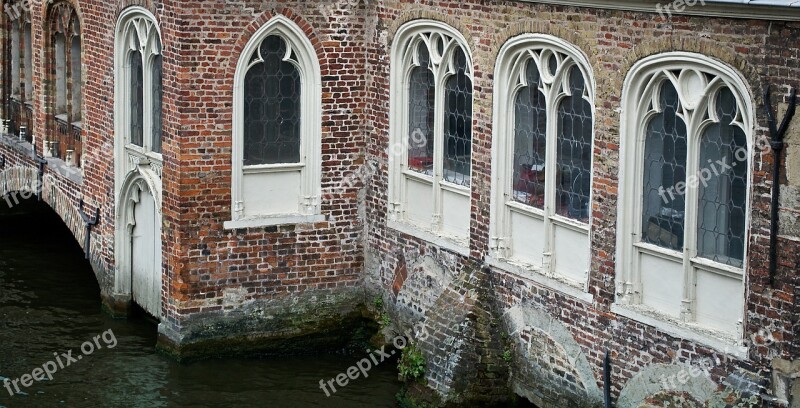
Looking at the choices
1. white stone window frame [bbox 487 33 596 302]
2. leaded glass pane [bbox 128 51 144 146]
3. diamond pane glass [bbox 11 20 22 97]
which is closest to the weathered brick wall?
white stone window frame [bbox 487 33 596 302]

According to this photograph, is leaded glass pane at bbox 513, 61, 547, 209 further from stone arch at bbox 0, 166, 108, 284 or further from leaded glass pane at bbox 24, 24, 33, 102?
leaded glass pane at bbox 24, 24, 33, 102

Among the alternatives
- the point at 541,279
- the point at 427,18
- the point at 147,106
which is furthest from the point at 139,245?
the point at 541,279

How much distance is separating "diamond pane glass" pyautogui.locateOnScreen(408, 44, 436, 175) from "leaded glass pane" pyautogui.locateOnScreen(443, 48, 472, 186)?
1.00 ft

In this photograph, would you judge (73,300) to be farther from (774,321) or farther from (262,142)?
(774,321)

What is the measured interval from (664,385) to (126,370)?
6.48m

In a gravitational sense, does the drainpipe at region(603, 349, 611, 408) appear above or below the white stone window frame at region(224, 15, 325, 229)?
below

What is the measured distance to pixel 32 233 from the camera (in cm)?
2375

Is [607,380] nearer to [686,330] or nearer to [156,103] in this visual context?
[686,330]

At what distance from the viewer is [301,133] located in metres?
17.2

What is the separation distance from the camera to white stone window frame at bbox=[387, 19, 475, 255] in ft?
52.6

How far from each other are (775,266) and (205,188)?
6.96m

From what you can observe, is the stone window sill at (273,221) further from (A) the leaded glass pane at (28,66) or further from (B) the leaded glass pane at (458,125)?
(A) the leaded glass pane at (28,66)

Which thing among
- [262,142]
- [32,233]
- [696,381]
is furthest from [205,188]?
[32,233]

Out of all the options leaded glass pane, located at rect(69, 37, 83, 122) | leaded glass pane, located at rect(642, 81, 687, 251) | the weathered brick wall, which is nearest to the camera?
the weathered brick wall
